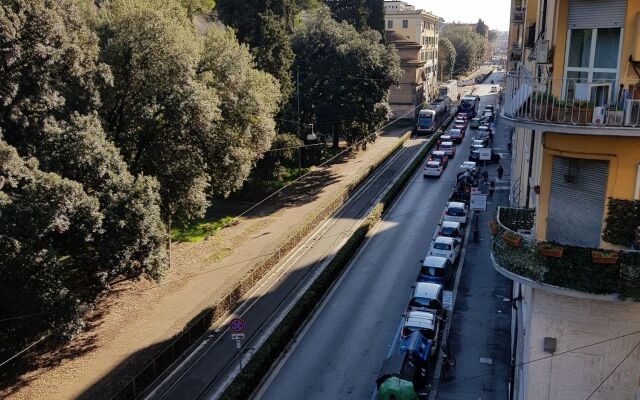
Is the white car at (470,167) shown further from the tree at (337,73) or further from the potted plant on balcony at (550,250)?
the potted plant on balcony at (550,250)

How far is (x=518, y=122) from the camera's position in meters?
11.4

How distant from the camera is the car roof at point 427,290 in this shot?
22516 millimetres

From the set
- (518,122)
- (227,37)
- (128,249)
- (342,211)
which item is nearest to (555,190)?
(518,122)

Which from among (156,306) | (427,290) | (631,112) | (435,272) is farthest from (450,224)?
(631,112)

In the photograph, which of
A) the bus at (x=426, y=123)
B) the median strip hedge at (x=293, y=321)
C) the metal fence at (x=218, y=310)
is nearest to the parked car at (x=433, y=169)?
the metal fence at (x=218, y=310)

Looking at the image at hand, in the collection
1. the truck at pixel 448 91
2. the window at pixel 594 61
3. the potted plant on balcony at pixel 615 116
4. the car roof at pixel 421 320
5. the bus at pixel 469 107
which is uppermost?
the window at pixel 594 61

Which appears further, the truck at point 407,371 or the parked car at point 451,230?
the parked car at point 451,230

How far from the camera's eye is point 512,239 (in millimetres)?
11273

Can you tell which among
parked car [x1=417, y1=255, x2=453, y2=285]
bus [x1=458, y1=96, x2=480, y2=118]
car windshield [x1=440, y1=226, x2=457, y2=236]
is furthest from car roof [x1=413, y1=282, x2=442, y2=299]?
bus [x1=458, y1=96, x2=480, y2=118]

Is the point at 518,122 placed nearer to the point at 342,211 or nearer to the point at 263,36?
the point at 342,211

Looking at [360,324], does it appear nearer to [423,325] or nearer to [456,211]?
[423,325]

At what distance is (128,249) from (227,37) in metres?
15.1

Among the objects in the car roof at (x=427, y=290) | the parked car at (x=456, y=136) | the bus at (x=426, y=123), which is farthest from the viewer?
the bus at (x=426, y=123)

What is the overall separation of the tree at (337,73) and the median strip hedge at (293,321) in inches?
557
